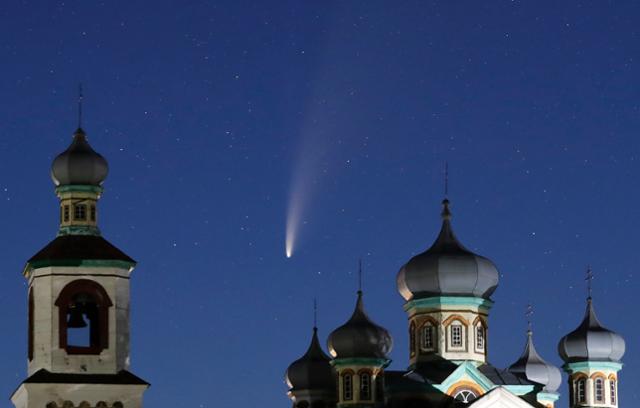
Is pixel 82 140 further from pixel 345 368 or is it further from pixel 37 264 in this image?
pixel 345 368

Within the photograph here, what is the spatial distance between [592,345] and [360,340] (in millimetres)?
8210

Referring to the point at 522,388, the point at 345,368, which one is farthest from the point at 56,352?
the point at 522,388

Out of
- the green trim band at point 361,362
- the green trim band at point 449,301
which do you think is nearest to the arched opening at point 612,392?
the green trim band at point 449,301

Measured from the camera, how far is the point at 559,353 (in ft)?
249

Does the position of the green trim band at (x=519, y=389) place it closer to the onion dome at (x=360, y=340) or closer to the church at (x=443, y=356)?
the church at (x=443, y=356)

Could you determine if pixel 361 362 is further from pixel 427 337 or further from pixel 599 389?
pixel 599 389

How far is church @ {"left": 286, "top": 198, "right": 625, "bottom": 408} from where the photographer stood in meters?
71.2

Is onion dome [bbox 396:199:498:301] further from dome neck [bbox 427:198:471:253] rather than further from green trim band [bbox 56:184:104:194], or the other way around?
green trim band [bbox 56:184:104:194]

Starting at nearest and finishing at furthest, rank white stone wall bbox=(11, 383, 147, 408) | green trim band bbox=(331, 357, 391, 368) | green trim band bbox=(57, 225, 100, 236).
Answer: white stone wall bbox=(11, 383, 147, 408) → green trim band bbox=(57, 225, 100, 236) → green trim band bbox=(331, 357, 391, 368)

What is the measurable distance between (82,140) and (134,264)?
4.67 meters

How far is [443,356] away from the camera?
73.0 meters

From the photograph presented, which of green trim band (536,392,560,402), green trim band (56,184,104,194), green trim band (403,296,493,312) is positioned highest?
green trim band (56,184,104,194)

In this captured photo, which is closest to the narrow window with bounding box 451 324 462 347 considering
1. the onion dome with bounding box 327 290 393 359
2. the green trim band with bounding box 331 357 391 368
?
the onion dome with bounding box 327 290 393 359

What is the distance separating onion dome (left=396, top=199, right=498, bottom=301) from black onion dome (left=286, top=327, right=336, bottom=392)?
4.51 m
